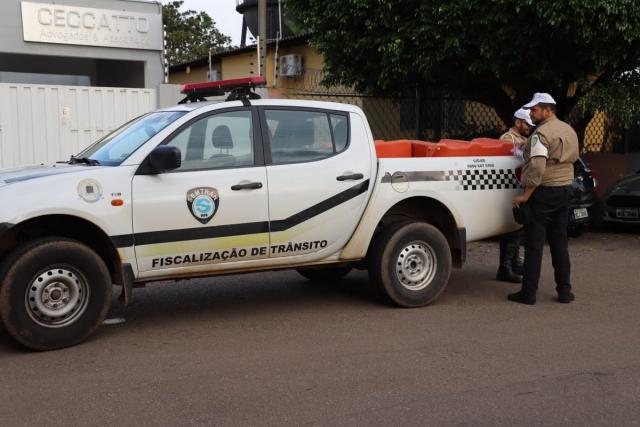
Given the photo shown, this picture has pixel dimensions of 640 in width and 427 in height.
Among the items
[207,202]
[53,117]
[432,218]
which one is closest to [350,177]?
[432,218]

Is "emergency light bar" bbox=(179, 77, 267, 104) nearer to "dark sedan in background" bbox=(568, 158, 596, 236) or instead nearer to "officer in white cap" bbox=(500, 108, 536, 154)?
"officer in white cap" bbox=(500, 108, 536, 154)

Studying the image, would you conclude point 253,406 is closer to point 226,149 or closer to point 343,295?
point 226,149

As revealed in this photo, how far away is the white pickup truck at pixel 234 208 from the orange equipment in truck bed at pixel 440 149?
0.05 ft

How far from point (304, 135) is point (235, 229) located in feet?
3.41

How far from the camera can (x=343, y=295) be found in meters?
7.11

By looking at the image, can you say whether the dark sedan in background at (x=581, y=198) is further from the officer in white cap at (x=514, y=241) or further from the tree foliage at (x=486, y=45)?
the officer in white cap at (x=514, y=241)

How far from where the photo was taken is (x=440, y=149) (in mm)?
6816

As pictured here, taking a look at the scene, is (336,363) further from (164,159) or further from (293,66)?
(293,66)

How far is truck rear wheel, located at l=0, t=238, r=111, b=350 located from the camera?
4.95 metres

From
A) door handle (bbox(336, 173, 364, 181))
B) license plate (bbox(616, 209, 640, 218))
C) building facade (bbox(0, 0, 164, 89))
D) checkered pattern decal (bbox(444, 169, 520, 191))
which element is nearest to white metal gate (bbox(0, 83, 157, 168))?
building facade (bbox(0, 0, 164, 89))

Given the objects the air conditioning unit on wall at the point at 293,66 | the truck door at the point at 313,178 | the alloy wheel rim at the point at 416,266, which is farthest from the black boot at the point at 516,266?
the air conditioning unit on wall at the point at 293,66

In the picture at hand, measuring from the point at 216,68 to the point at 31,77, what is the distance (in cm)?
762

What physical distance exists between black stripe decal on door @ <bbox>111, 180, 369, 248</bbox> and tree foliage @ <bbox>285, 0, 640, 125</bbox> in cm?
490

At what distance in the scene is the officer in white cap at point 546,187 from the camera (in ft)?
21.4
